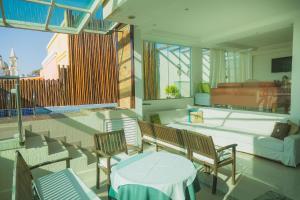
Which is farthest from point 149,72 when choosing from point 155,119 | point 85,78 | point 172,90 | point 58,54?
point 58,54

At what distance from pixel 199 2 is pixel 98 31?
2875 millimetres

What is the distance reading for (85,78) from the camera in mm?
5742

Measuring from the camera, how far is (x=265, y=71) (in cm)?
1042

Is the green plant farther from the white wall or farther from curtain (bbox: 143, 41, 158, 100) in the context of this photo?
the white wall

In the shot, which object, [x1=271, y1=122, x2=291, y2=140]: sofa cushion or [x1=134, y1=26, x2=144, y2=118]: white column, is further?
[x1=134, y1=26, x2=144, y2=118]: white column

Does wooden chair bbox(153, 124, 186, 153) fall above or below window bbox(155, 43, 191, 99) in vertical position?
below

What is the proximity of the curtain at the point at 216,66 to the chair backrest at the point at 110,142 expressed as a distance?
5848 millimetres

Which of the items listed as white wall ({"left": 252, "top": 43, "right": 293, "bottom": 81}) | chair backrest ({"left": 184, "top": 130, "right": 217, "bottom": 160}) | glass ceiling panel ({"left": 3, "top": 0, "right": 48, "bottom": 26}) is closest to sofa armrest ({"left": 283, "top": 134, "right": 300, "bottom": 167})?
chair backrest ({"left": 184, "top": 130, "right": 217, "bottom": 160})

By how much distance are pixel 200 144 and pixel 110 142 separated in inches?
60.8

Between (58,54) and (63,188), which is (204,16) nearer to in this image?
(63,188)

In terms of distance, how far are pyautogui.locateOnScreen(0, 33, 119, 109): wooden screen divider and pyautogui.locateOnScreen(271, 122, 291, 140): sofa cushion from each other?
414cm

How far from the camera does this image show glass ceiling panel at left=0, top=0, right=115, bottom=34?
393 centimetres
